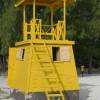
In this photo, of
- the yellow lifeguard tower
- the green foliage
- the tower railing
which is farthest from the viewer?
the green foliage

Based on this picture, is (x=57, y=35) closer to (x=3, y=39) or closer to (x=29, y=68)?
(x=29, y=68)

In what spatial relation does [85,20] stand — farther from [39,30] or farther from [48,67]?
[48,67]

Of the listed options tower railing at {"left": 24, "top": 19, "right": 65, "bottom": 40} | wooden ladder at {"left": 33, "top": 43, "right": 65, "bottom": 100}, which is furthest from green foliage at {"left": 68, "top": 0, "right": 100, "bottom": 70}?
wooden ladder at {"left": 33, "top": 43, "right": 65, "bottom": 100}

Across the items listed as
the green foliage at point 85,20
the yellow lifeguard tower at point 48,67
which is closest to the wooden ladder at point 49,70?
the yellow lifeguard tower at point 48,67

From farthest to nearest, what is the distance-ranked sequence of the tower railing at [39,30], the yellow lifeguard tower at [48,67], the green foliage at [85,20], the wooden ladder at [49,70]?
the green foliage at [85,20] → the tower railing at [39,30] → the wooden ladder at [49,70] → the yellow lifeguard tower at [48,67]

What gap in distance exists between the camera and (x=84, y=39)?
151ft

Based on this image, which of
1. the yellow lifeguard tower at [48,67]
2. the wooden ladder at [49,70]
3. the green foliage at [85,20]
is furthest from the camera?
the green foliage at [85,20]

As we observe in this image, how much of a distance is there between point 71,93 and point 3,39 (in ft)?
81.6

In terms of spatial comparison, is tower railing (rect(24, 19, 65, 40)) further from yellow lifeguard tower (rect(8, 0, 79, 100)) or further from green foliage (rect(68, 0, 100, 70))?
green foliage (rect(68, 0, 100, 70))

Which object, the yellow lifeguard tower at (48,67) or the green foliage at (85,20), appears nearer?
the yellow lifeguard tower at (48,67)

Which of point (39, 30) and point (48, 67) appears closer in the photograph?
point (48, 67)

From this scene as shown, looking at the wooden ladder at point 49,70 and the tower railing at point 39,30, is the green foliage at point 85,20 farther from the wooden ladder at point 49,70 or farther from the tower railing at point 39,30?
the wooden ladder at point 49,70

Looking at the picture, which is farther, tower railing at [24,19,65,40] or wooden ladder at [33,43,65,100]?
tower railing at [24,19,65,40]

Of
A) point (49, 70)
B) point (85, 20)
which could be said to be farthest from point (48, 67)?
point (85, 20)
